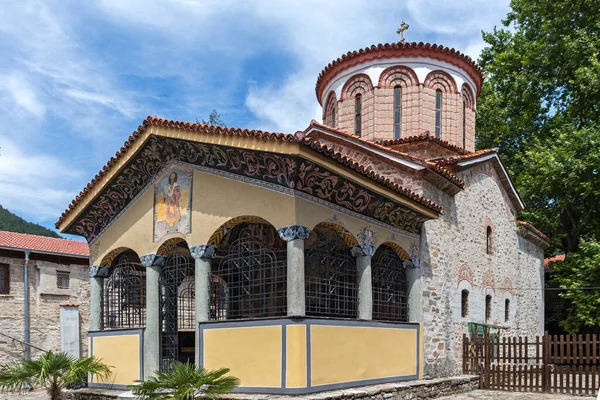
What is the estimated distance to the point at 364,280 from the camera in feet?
32.5

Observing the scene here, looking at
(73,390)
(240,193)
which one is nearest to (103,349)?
(73,390)

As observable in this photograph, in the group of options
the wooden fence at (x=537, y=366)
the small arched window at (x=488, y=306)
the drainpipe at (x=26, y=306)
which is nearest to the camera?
the wooden fence at (x=537, y=366)

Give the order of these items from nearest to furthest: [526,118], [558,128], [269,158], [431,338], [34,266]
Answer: [269,158] → [431,338] → [34,266] → [558,128] → [526,118]

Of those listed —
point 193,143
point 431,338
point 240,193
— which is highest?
point 193,143

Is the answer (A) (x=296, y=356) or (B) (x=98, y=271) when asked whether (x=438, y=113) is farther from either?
(B) (x=98, y=271)

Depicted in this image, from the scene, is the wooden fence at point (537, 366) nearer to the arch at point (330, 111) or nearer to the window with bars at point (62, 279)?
the arch at point (330, 111)

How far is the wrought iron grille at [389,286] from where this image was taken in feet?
36.1

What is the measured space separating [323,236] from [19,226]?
120 ft

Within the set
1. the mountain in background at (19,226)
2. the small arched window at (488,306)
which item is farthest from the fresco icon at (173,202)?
the mountain in background at (19,226)

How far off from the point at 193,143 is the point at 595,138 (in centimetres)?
1276

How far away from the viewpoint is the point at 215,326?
917 centimetres

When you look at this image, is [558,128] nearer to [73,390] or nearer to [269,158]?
[269,158]

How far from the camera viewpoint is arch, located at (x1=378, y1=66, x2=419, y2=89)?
49.0ft

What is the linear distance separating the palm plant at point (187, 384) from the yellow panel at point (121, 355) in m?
2.23
